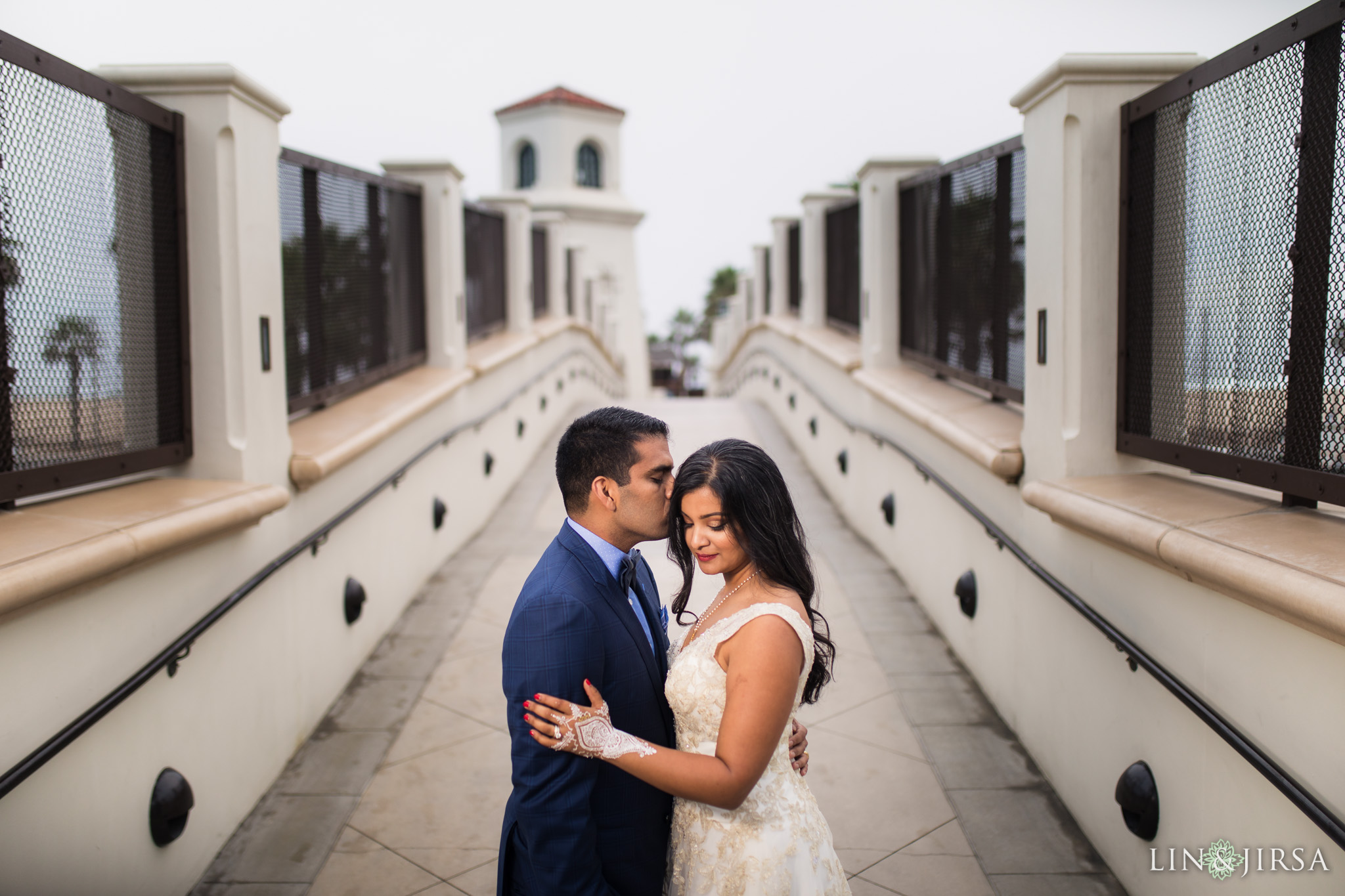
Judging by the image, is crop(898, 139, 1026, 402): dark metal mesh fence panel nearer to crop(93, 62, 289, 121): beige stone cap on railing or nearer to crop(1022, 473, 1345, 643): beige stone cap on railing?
crop(1022, 473, 1345, 643): beige stone cap on railing

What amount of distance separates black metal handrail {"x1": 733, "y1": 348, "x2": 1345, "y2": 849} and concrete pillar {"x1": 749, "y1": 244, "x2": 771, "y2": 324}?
40.1 ft

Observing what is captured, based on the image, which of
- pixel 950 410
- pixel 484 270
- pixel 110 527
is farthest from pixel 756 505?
pixel 484 270

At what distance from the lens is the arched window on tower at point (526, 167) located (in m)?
35.7

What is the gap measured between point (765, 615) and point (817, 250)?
9.97 m

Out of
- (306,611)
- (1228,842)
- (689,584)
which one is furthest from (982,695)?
(306,611)

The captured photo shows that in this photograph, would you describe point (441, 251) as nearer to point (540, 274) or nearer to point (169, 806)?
point (169, 806)

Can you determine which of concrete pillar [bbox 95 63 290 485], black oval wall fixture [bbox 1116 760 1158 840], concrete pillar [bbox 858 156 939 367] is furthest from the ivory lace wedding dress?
concrete pillar [bbox 858 156 939 367]

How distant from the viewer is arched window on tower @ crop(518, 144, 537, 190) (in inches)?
1406

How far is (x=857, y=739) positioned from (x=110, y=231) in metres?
3.83

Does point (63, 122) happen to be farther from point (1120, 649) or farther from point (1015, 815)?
point (1015, 815)

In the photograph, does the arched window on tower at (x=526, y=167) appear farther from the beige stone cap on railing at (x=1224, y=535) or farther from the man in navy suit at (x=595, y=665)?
the man in navy suit at (x=595, y=665)

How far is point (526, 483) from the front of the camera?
34.1 ft

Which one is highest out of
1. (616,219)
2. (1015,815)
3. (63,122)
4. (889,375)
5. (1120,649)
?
(616,219)

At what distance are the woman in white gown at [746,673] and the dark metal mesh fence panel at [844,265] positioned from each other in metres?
8.11
